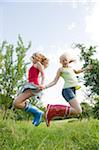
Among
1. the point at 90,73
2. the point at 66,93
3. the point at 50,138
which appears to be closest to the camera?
the point at 50,138

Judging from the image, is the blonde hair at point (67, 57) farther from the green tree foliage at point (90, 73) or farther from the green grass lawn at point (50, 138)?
the green tree foliage at point (90, 73)

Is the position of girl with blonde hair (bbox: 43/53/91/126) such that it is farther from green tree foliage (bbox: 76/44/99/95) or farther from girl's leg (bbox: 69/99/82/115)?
green tree foliage (bbox: 76/44/99/95)

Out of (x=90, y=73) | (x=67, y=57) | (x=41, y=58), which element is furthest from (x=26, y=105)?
(x=90, y=73)

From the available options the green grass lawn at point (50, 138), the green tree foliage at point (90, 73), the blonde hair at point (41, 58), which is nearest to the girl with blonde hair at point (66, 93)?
the blonde hair at point (41, 58)

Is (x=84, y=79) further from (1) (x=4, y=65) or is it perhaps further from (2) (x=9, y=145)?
(2) (x=9, y=145)

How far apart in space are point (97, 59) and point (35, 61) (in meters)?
23.7

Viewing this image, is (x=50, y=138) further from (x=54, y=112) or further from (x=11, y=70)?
(x=11, y=70)

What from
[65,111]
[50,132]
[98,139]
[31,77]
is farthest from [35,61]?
[98,139]

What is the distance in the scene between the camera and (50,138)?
564 cm

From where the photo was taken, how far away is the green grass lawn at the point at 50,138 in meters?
4.91

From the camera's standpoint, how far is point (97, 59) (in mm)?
30453

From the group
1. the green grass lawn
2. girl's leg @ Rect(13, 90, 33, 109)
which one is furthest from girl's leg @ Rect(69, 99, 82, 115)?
girl's leg @ Rect(13, 90, 33, 109)

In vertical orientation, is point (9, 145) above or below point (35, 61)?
below

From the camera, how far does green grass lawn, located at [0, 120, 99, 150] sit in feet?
16.1
